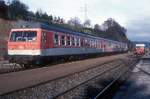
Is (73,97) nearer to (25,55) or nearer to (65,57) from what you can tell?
(25,55)

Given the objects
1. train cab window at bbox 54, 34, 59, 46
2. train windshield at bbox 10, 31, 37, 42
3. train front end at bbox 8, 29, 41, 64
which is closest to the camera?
train front end at bbox 8, 29, 41, 64

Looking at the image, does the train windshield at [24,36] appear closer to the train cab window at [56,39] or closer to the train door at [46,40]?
the train door at [46,40]

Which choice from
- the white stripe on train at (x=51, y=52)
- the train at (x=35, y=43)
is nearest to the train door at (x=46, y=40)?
the train at (x=35, y=43)

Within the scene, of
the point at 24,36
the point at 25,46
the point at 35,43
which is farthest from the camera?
the point at 24,36

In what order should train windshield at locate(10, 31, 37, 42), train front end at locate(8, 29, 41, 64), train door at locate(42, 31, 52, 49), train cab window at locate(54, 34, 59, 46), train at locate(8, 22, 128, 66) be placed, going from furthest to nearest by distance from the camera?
train cab window at locate(54, 34, 59, 46) < train door at locate(42, 31, 52, 49) < train windshield at locate(10, 31, 37, 42) < train at locate(8, 22, 128, 66) < train front end at locate(8, 29, 41, 64)

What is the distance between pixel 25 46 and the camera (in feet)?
78.2

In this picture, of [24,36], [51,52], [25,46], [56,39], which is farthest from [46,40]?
[56,39]

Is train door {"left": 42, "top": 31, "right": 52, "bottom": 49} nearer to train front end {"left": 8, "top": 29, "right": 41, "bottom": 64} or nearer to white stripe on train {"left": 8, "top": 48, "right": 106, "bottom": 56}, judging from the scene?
white stripe on train {"left": 8, "top": 48, "right": 106, "bottom": 56}

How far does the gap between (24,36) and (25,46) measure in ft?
2.93

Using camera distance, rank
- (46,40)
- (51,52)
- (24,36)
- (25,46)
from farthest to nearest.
Answer: (51,52) → (46,40) → (24,36) → (25,46)

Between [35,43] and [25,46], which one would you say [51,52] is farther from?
[25,46]

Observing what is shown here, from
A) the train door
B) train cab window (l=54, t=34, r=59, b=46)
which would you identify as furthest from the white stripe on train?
train cab window (l=54, t=34, r=59, b=46)

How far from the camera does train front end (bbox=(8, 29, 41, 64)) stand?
2330 centimetres

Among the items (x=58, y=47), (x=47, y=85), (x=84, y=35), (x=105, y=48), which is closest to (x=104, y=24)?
(x=105, y=48)
